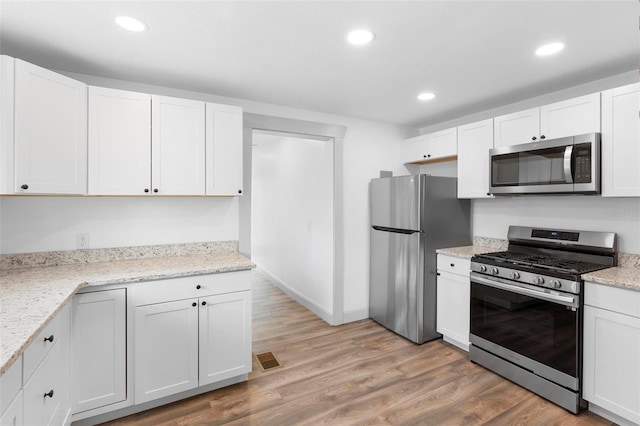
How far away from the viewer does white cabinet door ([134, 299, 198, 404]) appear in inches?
81.9

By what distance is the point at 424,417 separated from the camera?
6.87ft

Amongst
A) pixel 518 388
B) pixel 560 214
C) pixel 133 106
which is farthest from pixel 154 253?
pixel 560 214

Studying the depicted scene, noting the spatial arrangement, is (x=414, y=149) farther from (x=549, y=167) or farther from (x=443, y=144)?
(x=549, y=167)

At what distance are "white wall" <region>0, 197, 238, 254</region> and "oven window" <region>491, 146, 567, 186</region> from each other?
2421 mm

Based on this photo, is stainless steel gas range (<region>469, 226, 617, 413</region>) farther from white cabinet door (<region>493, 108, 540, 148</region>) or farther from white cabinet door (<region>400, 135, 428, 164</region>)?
white cabinet door (<region>400, 135, 428, 164</region>)

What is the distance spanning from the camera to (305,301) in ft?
13.7

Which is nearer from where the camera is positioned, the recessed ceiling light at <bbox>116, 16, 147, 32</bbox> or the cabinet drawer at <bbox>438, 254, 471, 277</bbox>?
the recessed ceiling light at <bbox>116, 16, 147, 32</bbox>

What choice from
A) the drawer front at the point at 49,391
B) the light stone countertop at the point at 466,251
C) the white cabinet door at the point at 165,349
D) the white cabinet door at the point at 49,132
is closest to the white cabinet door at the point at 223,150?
the white cabinet door at the point at 49,132

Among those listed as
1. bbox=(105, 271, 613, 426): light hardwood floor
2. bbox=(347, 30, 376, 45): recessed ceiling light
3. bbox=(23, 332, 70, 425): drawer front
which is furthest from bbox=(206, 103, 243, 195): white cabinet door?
bbox=(105, 271, 613, 426): light hardwood floor

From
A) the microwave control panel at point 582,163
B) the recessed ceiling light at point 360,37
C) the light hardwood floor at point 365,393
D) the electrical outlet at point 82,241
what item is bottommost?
the light hardwood floor at point 365,393

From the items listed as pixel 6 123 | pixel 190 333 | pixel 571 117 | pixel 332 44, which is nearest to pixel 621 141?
pixel 571 117

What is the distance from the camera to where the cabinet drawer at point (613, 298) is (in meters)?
1.90

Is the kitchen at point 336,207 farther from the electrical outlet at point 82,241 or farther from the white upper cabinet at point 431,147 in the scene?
the white upper cabinet at point 431,147

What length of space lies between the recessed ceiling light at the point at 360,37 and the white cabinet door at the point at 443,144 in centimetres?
180
